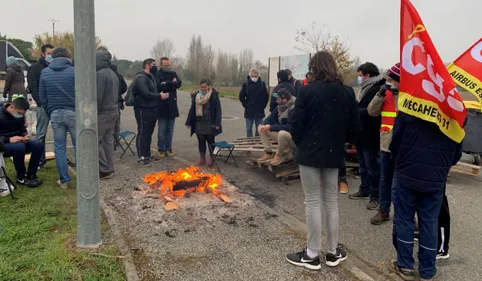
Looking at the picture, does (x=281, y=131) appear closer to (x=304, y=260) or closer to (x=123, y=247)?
(x=304, y=260)

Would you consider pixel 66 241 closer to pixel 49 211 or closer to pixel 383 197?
pixel 49 211

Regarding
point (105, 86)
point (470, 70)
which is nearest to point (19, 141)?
point (105, 86)

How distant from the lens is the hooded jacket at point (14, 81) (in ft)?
28.8

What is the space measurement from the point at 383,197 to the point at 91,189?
3.50m

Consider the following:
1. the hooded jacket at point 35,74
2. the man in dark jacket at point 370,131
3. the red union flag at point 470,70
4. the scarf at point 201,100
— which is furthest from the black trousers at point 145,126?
the red union flag at point 470,70

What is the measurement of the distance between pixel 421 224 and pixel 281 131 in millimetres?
3399

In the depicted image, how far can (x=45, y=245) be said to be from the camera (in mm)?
3809

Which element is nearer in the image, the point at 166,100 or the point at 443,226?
the point at 443,226

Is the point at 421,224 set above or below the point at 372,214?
above

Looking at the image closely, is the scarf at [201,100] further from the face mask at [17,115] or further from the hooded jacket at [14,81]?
the hooded jacket at [14,81]

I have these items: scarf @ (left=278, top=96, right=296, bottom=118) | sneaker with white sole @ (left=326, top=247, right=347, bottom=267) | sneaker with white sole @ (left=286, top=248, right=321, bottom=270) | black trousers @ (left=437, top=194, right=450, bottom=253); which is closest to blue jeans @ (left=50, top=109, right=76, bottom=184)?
scarf @ (left=278, top=96, right=296, bottom=118)

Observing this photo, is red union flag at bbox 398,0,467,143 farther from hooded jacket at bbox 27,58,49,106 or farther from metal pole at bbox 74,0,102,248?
hooded jacket at bbox 27,58,49,106

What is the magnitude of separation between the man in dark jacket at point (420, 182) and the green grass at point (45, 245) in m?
2.63

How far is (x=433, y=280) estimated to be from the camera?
346 cm
